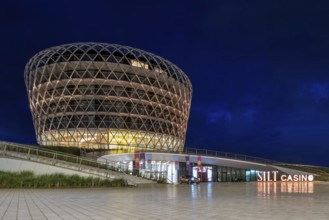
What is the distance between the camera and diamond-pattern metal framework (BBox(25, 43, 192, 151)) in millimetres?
84625

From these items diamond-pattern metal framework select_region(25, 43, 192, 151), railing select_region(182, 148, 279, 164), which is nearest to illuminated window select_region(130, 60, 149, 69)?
diamond-pattern metal framework select_region(25, 43, 192, 151)

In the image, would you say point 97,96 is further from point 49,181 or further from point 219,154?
point 49,181

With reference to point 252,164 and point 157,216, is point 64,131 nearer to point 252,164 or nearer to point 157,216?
point 252,164

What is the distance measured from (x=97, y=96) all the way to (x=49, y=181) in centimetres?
5522

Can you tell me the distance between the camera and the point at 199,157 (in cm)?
6569

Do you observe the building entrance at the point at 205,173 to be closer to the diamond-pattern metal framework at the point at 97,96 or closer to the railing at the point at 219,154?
the railing at the point at 219,154

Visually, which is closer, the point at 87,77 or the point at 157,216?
the point at 157,216

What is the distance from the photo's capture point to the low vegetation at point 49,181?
97.5ft

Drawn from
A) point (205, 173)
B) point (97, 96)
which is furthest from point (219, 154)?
point (97, 96)

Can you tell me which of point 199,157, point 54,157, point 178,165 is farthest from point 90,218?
point 178,165

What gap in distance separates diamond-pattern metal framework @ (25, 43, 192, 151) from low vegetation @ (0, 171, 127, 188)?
158 feet

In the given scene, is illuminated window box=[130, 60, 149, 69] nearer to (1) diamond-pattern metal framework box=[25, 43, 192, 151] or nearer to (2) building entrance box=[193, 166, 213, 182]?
(1) diamond-pattern metal framework box=[25, 43, 192, 151]

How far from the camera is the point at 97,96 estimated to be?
84562 mm

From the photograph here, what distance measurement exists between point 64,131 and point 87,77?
1394 centimetres
